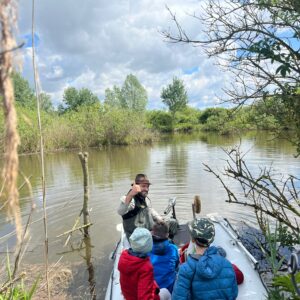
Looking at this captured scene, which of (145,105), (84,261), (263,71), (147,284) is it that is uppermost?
(145,105)

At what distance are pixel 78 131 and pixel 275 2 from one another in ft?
91.6

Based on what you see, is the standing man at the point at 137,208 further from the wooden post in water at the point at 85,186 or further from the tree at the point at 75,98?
the tree at the point at 75,98

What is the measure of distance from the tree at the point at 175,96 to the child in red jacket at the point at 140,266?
182 feet

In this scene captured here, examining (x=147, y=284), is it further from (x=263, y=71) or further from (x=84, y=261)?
(x=84, y=261)

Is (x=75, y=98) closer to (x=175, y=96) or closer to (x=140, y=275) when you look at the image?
(x=175, y=96)

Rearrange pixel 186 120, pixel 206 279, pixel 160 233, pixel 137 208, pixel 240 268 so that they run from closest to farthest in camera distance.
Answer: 1. pixel 206 279
2. pixel 160 233
3. pixel 240 268
4. pixel 137 208
5. pixel 186 120

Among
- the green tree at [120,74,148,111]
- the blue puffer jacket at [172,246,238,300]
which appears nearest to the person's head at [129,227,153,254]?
the blue puffer jacket at [172,246,238,300]

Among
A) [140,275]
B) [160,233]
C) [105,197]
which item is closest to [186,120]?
[105,197]

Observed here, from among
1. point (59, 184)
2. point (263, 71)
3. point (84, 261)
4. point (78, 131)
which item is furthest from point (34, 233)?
point (78, 131)

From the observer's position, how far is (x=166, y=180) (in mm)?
13180

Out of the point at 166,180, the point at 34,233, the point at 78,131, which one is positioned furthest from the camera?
the point at 78,131

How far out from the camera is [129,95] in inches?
2146

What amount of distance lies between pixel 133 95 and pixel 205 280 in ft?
173

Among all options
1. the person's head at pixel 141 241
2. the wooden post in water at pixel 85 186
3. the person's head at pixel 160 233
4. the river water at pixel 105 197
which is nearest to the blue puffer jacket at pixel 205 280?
the person's head at pixel 141 241
